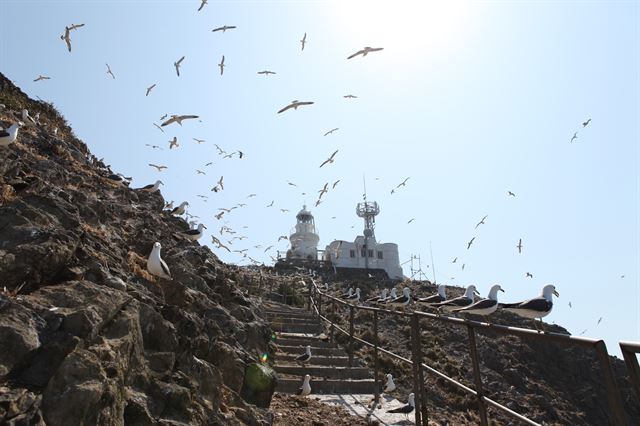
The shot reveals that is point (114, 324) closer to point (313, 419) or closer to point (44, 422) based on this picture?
point (44, 422)

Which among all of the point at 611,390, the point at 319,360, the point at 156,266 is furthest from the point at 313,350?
the point at 611,390

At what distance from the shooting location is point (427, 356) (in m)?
14.9

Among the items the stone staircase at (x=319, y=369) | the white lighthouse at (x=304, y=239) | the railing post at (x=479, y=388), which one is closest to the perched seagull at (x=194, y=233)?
the stone staircase at (x=319, y=369)

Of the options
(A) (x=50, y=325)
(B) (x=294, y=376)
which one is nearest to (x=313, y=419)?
(B) (x=294, y=376)

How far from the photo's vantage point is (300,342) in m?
9.63

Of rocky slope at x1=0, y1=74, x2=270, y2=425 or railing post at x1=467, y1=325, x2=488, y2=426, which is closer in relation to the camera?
rocky slope at x1=0, y1=74, x2=270, y2=425

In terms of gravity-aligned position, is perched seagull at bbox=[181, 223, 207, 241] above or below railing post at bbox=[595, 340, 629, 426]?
above

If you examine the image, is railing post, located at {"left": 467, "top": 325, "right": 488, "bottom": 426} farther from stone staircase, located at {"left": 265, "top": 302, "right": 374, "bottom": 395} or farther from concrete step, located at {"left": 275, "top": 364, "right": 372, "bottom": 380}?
concrete step, located at {"left": 275, "top": 364, "right": 372, "bottom": 380}

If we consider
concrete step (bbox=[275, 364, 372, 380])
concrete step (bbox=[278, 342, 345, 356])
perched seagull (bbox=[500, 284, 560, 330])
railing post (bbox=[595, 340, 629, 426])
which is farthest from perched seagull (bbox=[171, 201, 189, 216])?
railing post (bbox=[595, 340, 629, 426])

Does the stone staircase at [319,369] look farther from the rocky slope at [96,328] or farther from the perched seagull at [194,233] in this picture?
the perched seagull at [194,233]

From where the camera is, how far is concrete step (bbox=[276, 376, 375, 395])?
7.20m

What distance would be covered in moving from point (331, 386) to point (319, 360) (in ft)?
3.34

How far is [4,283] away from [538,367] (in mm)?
20597

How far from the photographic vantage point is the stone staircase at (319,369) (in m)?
7.43
